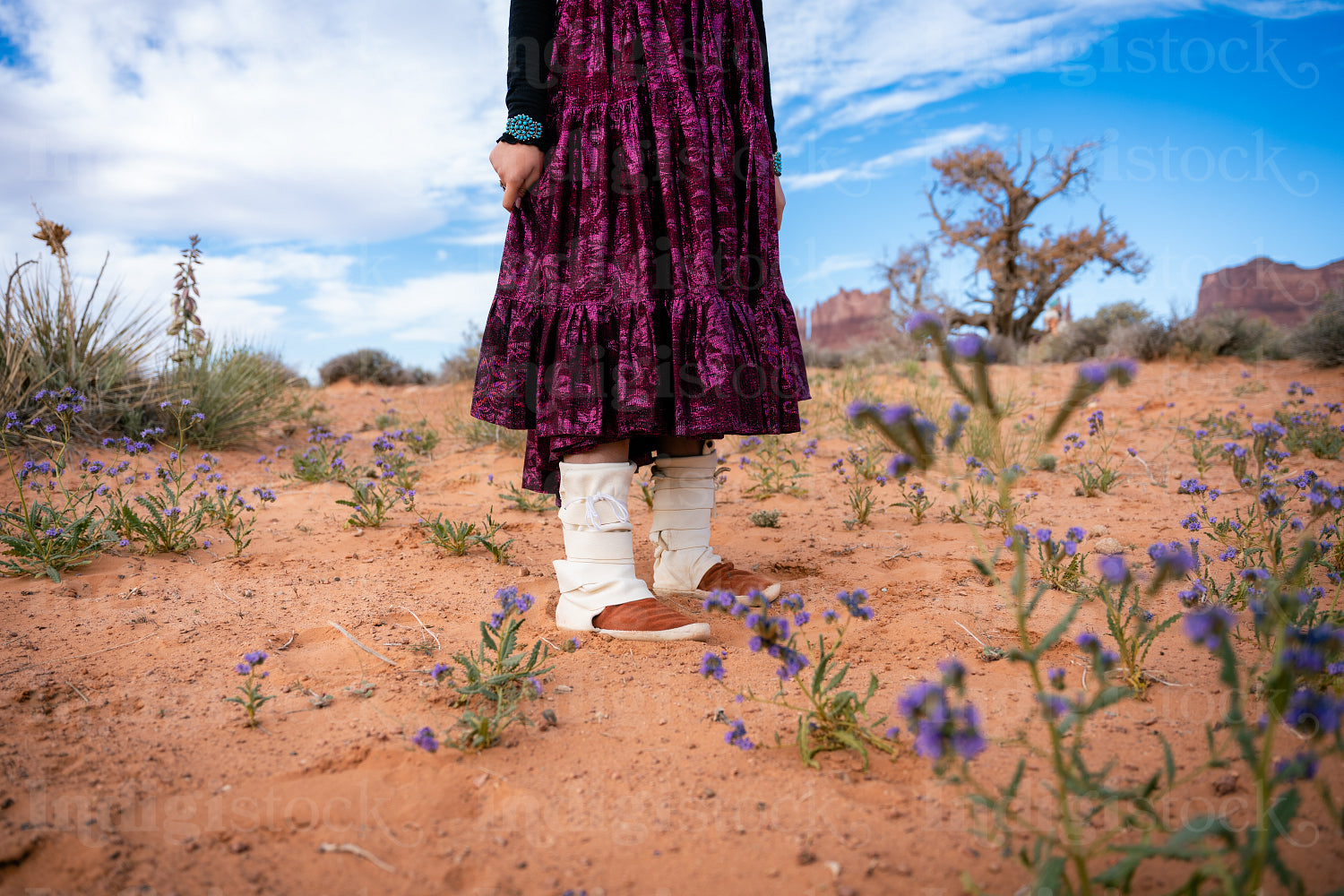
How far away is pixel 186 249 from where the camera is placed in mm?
4070

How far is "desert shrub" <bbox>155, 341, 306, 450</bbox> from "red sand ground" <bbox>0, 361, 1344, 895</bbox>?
8.06ft

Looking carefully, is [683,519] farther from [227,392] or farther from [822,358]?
[822,358]

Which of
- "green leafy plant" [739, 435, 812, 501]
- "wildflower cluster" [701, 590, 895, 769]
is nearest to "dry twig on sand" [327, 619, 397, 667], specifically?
"wildflower cluster" [701, 590, 895, 769]

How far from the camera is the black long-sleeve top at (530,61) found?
184cm

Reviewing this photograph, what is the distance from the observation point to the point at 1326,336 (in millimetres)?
6852

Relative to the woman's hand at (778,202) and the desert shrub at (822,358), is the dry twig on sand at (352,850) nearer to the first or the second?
the woman's hand at (778,202)

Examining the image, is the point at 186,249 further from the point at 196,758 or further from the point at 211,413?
the point at 196,758

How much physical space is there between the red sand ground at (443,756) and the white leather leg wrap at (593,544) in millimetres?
108

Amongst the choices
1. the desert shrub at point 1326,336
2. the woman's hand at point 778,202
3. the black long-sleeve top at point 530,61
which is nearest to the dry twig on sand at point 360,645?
the black long-sleeve top at point 530,61

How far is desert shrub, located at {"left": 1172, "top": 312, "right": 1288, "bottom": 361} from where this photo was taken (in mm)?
7996

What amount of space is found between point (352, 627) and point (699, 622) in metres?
0.88

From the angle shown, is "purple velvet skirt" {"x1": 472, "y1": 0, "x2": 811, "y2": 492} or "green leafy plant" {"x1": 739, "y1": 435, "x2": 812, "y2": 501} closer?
"purple velvet skirt" {"x1": 472, "y1": 0, "x2": 811, "y2": 492}

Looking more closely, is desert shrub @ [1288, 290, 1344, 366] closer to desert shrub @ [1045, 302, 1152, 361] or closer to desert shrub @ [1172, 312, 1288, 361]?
desert shrub @ [1172, 312, 1288, 361]

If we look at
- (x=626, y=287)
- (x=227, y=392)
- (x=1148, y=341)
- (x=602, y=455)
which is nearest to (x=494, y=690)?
(x=602, y=455)
